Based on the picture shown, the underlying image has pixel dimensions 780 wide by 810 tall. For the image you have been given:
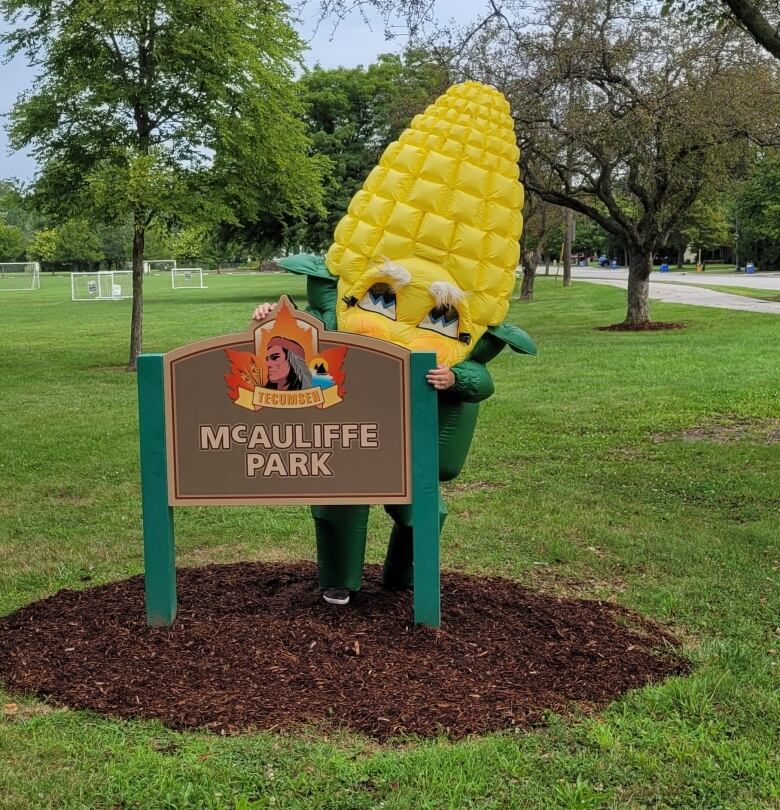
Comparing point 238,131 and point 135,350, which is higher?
point 238,131

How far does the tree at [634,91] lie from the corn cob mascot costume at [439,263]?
12.2m

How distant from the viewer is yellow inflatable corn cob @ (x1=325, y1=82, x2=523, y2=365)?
4.07 m

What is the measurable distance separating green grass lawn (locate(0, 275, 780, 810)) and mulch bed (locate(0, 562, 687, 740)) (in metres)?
0.12

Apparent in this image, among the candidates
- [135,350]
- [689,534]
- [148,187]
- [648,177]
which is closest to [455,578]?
[689,534]

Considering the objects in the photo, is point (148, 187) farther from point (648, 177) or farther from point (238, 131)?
point (648, 177)

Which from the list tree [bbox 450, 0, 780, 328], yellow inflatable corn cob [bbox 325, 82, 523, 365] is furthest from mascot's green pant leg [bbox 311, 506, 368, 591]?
tree [bbox 450, 0, 780, 328]

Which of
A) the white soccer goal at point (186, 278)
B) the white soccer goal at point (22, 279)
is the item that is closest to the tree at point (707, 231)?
the white soccer goal at point (186, 278)

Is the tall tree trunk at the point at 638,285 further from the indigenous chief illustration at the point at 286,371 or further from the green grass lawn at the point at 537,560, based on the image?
the indigenous chief illustration at the point at 286,371

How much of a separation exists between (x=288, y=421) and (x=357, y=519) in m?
0.61

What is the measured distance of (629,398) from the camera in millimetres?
11141

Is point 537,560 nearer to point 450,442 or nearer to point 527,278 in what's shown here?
point 450,442

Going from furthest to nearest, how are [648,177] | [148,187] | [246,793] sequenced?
[648,177]
[148,187]
[246,793]

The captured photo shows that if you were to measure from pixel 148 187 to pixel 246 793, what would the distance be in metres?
11.4

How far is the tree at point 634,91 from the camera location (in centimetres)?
1606
